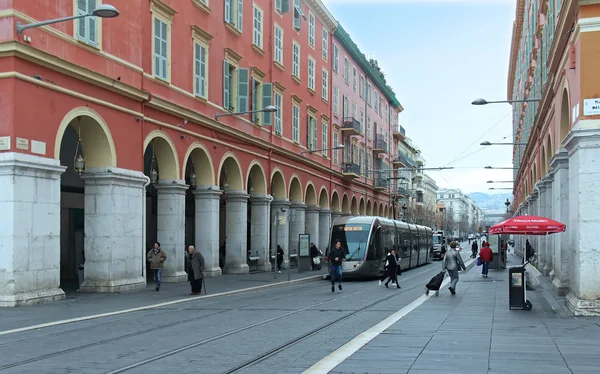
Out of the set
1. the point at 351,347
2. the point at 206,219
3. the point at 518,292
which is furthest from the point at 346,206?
the point at 351,347

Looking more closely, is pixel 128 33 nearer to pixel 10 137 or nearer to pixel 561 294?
pixel 10 137

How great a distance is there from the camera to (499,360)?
10.2 m

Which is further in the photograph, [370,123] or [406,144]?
[406,144]

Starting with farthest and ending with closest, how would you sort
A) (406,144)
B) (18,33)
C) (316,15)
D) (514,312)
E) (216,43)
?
(406,144), (316,15), (216,43), (18,33), (514,312)

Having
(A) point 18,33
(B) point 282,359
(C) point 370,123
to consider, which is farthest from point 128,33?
(C) point 370,123

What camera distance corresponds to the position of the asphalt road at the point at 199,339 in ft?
32.9

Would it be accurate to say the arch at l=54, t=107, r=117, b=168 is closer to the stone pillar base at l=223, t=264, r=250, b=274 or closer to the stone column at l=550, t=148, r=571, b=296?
the stone pillar base at l=223, t=264, r=250, b=274

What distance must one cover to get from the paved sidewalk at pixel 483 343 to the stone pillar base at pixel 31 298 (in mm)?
9323

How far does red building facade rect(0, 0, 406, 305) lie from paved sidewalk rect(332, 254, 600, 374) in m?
9.97

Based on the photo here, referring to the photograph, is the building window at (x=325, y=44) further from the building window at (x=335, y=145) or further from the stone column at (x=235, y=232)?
the stone column at (x=235, y=232)

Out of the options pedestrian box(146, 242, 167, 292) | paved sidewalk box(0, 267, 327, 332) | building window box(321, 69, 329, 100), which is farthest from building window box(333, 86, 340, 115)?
pedestrian box(146, 242, 167, 292)

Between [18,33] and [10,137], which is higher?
[18,33]

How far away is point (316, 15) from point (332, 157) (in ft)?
33.2

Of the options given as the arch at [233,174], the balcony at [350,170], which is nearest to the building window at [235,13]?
Answer: the arch at [233,174]
